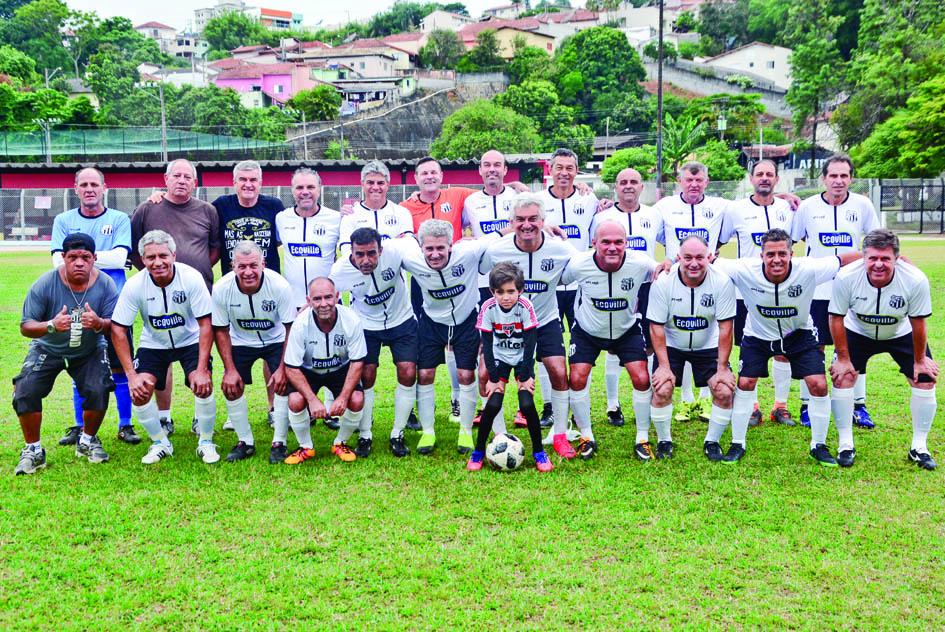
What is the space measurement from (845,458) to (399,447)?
3.78m

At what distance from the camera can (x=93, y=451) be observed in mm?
7016

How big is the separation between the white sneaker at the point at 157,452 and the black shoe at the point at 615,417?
13.9 ft

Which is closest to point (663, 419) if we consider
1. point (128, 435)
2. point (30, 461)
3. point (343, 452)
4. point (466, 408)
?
point (466, 408)

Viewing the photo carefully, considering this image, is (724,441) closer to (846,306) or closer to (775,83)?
(846,306)

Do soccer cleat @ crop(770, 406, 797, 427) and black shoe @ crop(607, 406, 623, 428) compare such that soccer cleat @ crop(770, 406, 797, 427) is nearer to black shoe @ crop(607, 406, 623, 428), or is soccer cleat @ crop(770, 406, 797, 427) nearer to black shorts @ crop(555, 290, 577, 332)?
black shoe @ crop(607, 406, 623, 428)

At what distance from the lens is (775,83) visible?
9362 centimetres

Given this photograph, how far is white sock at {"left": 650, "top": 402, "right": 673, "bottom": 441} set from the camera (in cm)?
707

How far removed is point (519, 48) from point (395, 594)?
10272 cm

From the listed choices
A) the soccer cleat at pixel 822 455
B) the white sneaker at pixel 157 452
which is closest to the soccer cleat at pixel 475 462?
the white sneaker at pixel 157 452

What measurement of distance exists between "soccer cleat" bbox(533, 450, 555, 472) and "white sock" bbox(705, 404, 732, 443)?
1460mm

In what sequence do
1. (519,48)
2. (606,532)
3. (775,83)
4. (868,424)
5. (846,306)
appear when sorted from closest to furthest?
(606,532) < (846,306) < (868,424) < (775,83) < (519,48)

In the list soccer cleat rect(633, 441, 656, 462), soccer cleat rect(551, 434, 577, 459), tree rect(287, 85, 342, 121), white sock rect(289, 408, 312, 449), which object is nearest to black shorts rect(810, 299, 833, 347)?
soccer cleat rect(633, 441, 656, 462)

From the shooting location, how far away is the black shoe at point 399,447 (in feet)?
23.6

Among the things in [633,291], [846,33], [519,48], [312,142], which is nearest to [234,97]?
[312,142]
